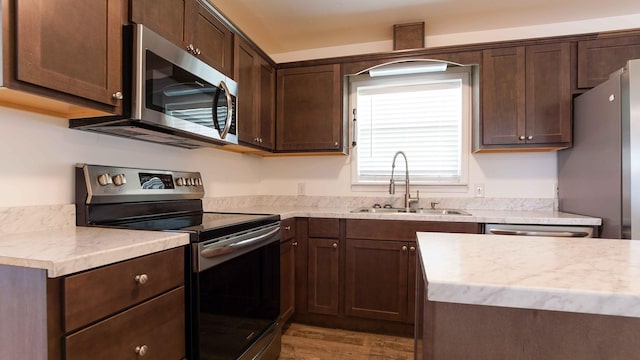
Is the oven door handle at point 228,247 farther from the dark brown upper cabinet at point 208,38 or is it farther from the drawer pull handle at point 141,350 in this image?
the dark brown upper cabinet at point 208,38

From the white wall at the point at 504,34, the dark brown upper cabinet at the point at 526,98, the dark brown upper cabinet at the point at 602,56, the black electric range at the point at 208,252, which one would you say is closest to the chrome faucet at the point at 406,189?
the dark brown upper cabinet at the point at 526,98

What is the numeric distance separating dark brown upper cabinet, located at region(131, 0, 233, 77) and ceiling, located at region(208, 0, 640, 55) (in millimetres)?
523

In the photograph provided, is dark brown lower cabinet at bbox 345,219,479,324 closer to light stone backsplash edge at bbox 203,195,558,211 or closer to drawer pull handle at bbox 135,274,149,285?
light stone backsplash edge at bbox 203,195,558,211

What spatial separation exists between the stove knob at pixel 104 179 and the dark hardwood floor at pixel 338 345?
1400 mm

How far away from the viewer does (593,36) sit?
221cm

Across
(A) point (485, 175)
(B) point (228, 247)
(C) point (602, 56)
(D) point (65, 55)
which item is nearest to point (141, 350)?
(B) point (228, 247)

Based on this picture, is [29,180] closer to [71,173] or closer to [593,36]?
[71,173]

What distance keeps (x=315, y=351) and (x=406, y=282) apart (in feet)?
2.44

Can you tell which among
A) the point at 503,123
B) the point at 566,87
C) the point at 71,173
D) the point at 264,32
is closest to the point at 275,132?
the point at 264,32

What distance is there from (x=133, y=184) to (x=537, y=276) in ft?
5.56

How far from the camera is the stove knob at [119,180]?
1569 mm

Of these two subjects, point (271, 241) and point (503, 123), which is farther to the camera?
point (503, 123)

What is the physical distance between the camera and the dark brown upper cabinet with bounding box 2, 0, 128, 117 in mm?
982

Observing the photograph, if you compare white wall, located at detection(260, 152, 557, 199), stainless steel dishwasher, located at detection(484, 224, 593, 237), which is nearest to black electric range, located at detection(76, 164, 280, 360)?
white wall, located at detection(260, 152, 557, 199)
